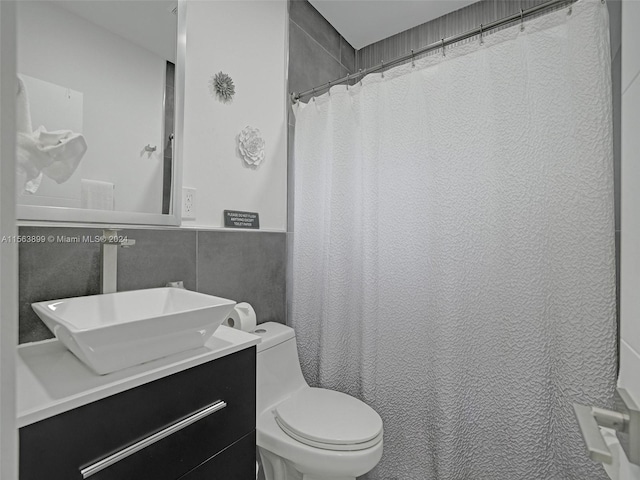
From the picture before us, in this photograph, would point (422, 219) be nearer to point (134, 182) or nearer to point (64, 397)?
point (134, 182)

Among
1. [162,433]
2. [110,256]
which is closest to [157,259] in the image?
[110,256]

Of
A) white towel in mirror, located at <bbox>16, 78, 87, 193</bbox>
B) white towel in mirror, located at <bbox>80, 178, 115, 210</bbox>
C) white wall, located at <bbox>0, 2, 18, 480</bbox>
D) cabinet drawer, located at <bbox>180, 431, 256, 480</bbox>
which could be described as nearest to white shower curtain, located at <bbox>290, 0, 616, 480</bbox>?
cabinet drawer, located at <bbox>180, 431, 256, 480</bbox>

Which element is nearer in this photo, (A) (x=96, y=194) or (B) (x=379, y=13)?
(A) (x=96, y=194)

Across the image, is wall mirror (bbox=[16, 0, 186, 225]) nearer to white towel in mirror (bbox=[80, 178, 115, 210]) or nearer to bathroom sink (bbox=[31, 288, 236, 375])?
white towel in mirror (bbox=[80, 178, 115, 210])

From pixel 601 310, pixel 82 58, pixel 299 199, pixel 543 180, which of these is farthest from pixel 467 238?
pixel 82 58

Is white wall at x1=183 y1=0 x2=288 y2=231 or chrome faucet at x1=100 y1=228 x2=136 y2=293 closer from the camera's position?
chrome faucet at x1=100 y1=228 x2=136 y2=293

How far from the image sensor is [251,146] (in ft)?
5.38

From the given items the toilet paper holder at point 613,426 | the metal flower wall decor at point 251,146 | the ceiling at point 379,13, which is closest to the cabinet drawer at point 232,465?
the toilet paper holder at point 613,426

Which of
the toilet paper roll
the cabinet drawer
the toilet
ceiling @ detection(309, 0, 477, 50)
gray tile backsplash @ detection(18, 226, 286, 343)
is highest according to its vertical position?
ceiling @ detection(309, 0, 477, 50)

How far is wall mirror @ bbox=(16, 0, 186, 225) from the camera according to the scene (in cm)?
95

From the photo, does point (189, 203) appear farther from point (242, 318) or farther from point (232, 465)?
point (232, 465)

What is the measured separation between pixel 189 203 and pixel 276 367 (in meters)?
0.82

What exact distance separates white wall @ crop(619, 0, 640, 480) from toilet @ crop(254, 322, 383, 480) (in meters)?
0.83

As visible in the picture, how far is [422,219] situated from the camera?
1.39 meters
